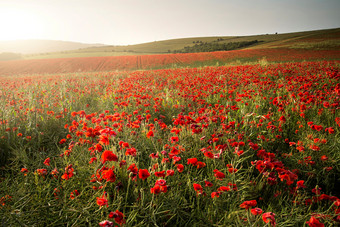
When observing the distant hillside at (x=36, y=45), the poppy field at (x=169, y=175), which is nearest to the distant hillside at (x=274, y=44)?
the poppy field at (x=169, y=175)

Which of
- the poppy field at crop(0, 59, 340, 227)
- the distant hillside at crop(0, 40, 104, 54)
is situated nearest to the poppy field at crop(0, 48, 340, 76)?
the poppy field at crop(0, 59, 340, 227)

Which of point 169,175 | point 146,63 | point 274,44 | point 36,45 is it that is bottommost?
point 169,175

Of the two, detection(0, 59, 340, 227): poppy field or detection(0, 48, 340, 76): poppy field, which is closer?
detection(0, 59, 340, 227): poppy field

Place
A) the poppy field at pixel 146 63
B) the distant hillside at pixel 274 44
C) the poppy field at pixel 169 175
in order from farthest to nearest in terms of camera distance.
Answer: the distant hillside at pixel 274 44 → the poppy field at pixel 146 63 → the poppy field at pixel 169 175

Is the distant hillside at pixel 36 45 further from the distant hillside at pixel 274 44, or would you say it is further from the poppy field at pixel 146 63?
the poppy field at pixel 146 63

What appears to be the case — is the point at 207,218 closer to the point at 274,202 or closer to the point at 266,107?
the point at 274,202

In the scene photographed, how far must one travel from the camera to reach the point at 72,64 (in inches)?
1136

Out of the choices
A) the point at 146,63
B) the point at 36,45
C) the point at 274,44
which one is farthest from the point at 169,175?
the point at 36,45

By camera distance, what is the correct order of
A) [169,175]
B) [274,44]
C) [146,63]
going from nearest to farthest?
[169,175] < [146,63] < [274,44]

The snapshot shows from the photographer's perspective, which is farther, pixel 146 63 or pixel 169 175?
pixel 146 63

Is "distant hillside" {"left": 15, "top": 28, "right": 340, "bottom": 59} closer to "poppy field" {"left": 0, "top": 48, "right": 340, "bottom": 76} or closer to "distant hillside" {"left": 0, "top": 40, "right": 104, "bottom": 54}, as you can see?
"poppy field" {"left": 0, "top": 48, "right": 340, "bottom": 76}

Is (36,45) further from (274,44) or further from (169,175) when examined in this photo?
(169,175)

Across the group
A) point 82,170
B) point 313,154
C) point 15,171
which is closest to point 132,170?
point 82,170

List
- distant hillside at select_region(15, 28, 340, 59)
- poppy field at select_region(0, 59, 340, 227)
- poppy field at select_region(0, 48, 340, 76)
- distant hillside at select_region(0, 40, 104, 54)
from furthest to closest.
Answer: distant hillside at select_region(0, 40, 104, 54), distant hillside at select_region(15, 28, 340, 59), poppy field at select_region(0, 48, 340, 76), poppy field at select_region(0, 59, 340, 227)
